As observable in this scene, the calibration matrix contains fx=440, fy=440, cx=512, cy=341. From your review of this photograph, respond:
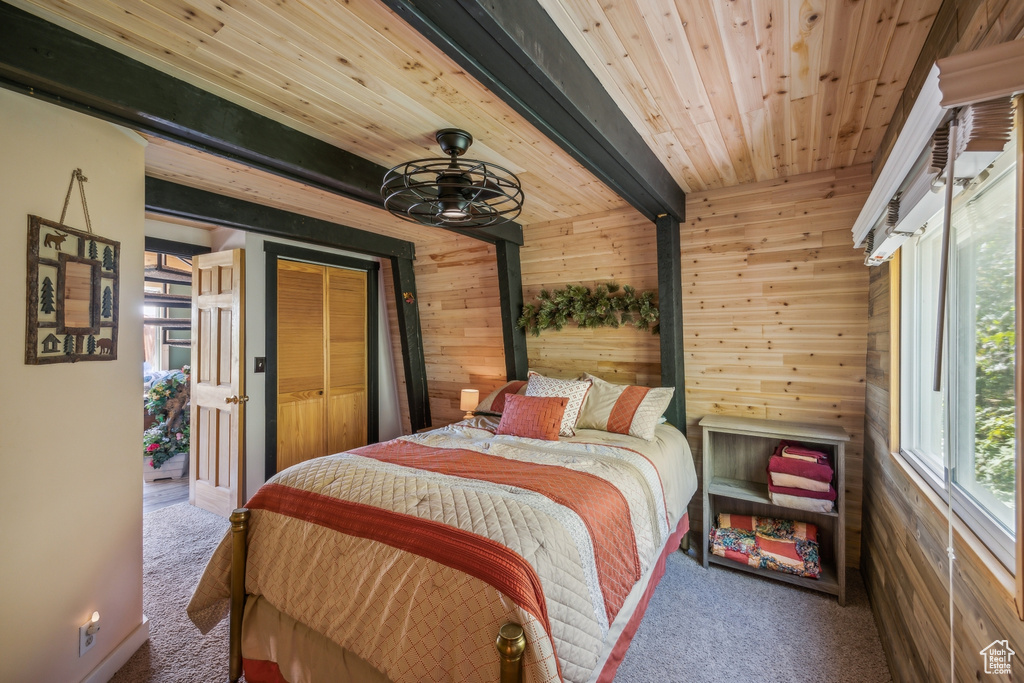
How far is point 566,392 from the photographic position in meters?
3.03

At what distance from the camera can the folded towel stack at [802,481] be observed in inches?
96.1

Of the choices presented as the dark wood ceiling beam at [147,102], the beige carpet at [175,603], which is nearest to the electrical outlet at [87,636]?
the beige carpet at [175,603]

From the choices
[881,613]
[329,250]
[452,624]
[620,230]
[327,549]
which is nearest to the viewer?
[452,624]

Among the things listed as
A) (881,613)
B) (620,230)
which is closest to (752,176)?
(620,230)

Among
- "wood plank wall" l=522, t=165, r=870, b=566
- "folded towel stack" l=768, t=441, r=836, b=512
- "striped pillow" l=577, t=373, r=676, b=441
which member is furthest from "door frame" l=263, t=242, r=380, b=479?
"folded towel stack" l=768, t=441, r=836, b=512

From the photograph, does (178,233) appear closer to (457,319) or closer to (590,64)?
(457,319)

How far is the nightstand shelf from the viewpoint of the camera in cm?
244

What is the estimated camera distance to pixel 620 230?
3.43 metres

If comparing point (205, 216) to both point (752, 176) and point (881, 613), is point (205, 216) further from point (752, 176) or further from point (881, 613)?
point (881, 613)

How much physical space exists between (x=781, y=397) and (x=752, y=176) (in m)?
1.44

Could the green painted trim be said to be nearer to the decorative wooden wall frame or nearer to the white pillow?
the white pillow

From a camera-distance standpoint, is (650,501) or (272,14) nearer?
(272,14)

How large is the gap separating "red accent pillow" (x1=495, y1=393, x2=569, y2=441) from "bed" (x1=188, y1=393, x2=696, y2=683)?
42 centimetres

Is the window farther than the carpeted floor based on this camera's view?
No
